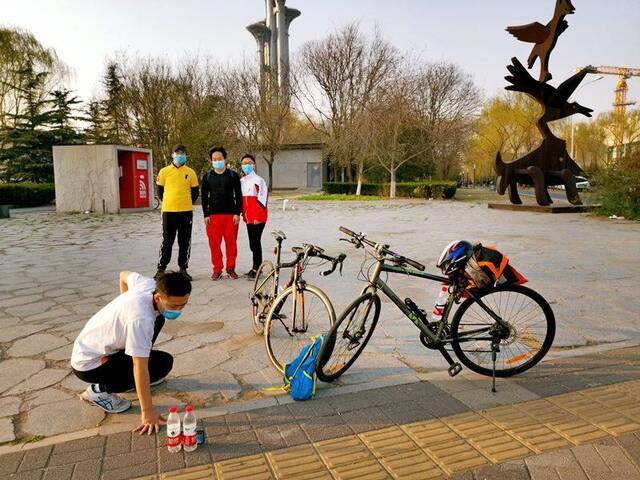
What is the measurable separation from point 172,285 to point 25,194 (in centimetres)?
2495

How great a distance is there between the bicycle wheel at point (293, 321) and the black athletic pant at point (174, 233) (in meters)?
3.38

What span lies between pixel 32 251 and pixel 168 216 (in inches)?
186

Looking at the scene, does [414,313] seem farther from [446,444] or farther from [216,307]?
[216,307]

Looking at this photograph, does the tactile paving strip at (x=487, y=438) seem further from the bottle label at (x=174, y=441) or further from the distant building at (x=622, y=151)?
the distant building at (x=622, y=151)

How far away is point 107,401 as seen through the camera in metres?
3.20

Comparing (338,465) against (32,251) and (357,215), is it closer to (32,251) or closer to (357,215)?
(32,251)

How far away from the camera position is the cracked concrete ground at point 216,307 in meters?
3.47

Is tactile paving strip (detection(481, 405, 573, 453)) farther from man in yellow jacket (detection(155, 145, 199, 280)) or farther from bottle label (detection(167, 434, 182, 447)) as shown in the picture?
man in yellow jacket (detection(155, 145, 199, 280))

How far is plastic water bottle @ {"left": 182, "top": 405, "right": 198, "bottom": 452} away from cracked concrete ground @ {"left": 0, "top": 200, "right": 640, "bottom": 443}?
55 cm

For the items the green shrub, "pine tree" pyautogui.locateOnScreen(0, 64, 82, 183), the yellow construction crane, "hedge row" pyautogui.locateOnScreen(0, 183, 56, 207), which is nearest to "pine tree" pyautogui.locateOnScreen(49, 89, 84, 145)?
"pine tree" pyautogui.locateOnScreen(0, 64, 82, 183)


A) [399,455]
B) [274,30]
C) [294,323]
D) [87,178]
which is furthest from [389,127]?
[274,30]

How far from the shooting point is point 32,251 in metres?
9.88

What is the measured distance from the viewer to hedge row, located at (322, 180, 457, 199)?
97.9 feet

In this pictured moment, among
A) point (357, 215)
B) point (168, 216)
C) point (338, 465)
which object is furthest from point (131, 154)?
point (338, 465)
